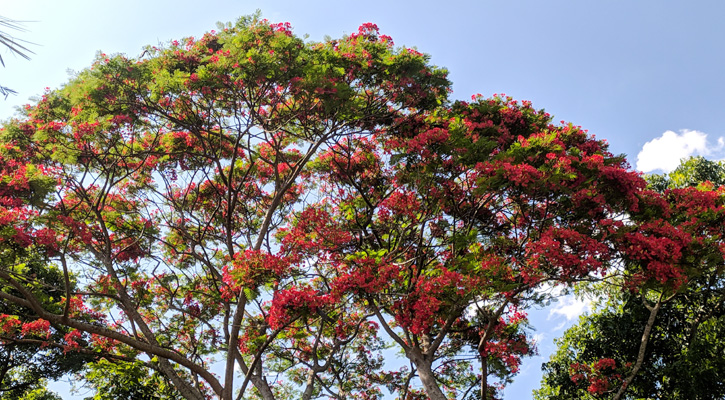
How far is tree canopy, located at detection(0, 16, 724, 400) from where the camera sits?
8.71m

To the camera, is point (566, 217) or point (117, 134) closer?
point (566, 217)

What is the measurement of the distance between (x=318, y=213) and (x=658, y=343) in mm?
9799

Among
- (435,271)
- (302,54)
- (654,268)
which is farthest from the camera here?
(302,54)

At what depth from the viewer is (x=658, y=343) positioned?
13211mm

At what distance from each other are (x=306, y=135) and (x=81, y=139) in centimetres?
454

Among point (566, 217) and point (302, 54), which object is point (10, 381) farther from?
point (566, 217)

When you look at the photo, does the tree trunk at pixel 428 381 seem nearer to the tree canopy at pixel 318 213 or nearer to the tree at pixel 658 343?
the tree canopy at pixel 318 213

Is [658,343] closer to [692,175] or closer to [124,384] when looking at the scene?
[692,175]

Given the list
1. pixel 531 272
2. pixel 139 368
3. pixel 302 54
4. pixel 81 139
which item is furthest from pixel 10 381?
pixel 531 272

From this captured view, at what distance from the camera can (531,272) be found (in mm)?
8805

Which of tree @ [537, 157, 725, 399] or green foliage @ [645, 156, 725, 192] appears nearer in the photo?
tree @ [537, 157, 725, 399]

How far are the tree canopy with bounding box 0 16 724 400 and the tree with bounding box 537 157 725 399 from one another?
2.90 ft

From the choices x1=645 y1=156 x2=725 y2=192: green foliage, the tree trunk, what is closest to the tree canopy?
the tree trunk

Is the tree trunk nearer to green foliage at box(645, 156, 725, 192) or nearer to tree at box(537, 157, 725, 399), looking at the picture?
tree at box(537, 157, 725, 399)
